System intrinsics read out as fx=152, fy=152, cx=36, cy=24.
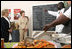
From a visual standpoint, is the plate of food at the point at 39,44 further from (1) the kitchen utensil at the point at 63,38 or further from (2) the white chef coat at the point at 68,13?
(2) the white chef coat at the point at 68,13

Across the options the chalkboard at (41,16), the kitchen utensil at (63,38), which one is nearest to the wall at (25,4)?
the chalkboard at (41,16)

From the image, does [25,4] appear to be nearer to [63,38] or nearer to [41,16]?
[41,16]

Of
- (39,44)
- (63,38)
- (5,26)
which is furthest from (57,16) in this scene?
(5,26)

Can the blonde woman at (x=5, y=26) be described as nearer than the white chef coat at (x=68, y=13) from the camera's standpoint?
No

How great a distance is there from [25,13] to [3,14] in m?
0.23

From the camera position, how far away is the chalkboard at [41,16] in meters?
1.47

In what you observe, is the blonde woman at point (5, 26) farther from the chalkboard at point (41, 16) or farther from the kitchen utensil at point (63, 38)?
the kitchen utensil at point (63, 38)

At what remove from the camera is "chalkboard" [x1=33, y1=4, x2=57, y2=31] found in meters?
1.47

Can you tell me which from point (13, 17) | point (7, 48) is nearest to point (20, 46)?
point (7, 48)

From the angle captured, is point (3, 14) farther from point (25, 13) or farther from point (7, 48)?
point (7, 48)

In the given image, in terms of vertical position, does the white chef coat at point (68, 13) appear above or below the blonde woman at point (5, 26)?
above

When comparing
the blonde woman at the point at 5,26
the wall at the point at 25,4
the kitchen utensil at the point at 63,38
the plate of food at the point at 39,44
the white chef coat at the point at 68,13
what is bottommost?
the plate of food at the point at 39,44

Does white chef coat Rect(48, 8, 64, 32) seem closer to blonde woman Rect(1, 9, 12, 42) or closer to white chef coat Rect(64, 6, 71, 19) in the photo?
white chef coat Rect(64, 6, 71, 19)

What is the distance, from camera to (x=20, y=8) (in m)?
1.52
